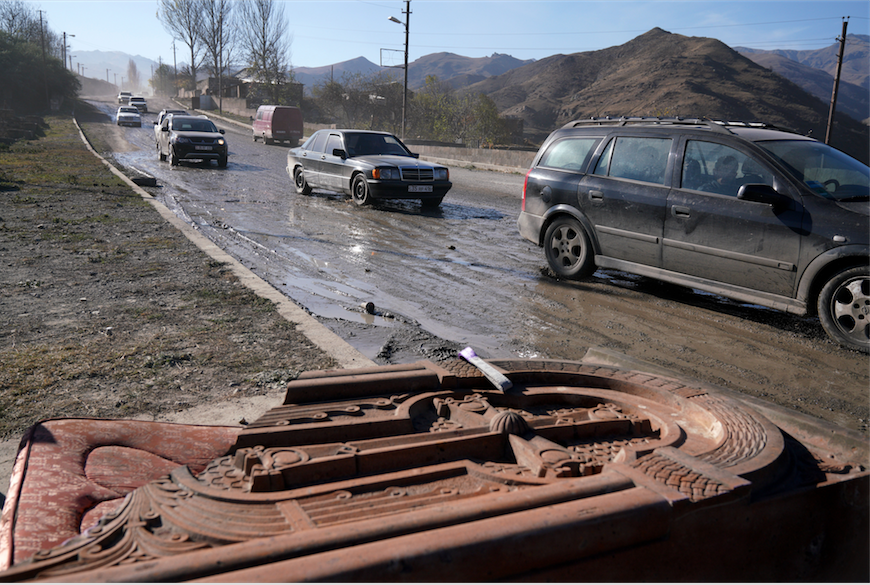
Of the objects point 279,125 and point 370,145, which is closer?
point 370,145

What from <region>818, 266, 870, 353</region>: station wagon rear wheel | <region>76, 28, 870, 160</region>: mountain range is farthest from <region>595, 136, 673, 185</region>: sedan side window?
<region>76, 28, 870, 160</region>: mountain range

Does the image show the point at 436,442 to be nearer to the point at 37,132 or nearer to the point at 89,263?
the point at 89,263

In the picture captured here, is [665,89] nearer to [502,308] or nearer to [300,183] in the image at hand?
[300,183]

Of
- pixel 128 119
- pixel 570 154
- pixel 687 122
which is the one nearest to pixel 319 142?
→ pixel 570 154

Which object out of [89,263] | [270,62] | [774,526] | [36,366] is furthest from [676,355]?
[270,62]

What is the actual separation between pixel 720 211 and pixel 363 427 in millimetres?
4760

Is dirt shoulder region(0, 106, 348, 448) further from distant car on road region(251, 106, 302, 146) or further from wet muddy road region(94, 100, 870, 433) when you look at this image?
distant car on road region(251, 106, 302, 146)

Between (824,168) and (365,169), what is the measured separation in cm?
968

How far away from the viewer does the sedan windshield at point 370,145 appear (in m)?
14.8

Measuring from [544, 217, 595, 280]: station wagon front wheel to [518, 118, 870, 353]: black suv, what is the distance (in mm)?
13

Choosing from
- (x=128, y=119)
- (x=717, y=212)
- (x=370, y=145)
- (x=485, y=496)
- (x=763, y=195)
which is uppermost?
(x=128, y=119)

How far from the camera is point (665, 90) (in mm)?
88938

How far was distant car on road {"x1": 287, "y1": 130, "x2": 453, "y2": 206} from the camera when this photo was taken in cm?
1351

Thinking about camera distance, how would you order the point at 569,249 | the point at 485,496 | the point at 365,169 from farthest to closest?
1. the point at 365,169
2. the point at 569,249
3. the point at 485,496
